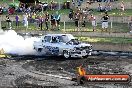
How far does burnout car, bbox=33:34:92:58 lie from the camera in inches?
1146

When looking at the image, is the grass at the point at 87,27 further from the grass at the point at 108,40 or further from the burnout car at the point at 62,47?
the burnout car at the point at 62,47

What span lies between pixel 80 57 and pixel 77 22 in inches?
355

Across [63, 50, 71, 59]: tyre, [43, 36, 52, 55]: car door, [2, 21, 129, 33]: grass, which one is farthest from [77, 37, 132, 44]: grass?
[63, 50, 71, 59]: tyre

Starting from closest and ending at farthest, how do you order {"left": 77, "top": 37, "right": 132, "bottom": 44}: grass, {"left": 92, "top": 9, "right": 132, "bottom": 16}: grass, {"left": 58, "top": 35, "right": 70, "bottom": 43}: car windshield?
{"left": 58, "top": 35, "right": 70, "bottom": 43}: car windshield
{"left": 77, "top": 37, "right": 132, "bottom": 44}: grass
{"left": 92, "top": 9, "right": 132, "bottom": 16}: grass

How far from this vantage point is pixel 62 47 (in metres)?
29.6

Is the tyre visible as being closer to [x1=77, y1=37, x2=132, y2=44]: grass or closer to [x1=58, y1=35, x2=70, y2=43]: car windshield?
[x1=58, y1=35, x2=70, y2=43]: car windshield

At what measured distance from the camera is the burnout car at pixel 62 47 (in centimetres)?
2911

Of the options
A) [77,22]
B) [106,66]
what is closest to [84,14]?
[77,22]

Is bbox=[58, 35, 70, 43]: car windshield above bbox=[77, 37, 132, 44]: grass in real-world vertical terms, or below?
above

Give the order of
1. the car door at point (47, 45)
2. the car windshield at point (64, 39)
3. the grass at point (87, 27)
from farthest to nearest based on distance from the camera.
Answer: the grass at point (87, 27)
the car door at point (47, 45)
the car windshield at point (64, 39)

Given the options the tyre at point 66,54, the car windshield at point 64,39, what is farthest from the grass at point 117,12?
the tyre at point 66,54

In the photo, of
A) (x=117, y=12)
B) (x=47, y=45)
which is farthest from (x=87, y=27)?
(x=47, y=45)

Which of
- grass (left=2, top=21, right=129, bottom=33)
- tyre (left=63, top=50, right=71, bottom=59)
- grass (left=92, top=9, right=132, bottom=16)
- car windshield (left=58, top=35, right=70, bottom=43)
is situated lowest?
tyre (left=63, top=50, right=71, bottom=59)

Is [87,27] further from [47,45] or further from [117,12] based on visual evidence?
[47,45]
